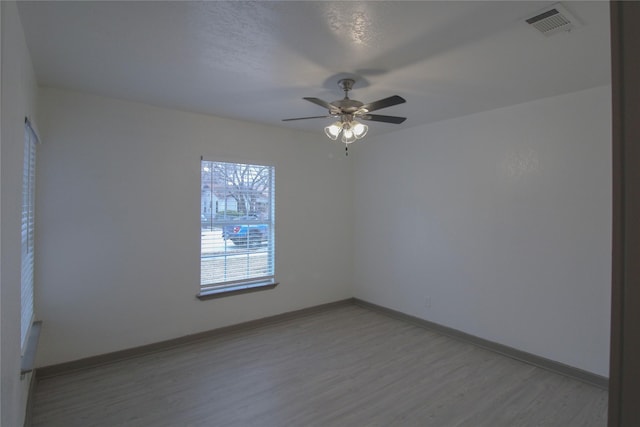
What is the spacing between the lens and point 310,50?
7.60 ft

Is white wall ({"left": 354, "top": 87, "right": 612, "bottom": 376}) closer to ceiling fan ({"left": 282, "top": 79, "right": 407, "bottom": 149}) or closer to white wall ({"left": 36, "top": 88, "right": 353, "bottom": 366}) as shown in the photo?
ceiling fan ({"left": 282, "top": 79, "right": 407, "bottom": 149})

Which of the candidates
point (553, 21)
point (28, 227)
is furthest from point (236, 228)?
point (553, 21)

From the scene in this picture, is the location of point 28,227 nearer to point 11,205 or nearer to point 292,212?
point 11,205

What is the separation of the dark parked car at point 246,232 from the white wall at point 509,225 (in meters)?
1.70

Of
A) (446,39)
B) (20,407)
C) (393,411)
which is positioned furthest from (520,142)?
(20,407)

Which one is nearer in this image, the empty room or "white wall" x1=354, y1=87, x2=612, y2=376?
the empty room

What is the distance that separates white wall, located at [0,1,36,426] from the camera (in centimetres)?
151

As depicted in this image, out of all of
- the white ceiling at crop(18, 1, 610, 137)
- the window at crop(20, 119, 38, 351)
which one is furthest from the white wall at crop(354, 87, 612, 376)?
the window at crop(20, 119, 38, 351)

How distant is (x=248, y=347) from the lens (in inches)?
146

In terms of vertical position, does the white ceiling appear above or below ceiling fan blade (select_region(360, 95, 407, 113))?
above

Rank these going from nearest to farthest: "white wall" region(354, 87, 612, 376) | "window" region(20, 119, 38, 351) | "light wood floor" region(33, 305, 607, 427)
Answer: "window" region(20, 119, 38, 351)
"light wood floor" region(33, 305, 607, 427)
"white wall" region(354, 87, 612, 376)

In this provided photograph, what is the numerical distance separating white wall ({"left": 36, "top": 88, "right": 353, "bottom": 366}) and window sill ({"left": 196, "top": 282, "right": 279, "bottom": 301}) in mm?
76

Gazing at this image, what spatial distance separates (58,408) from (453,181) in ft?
14.0

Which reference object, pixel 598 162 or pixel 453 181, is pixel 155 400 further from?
pixel 598 162
